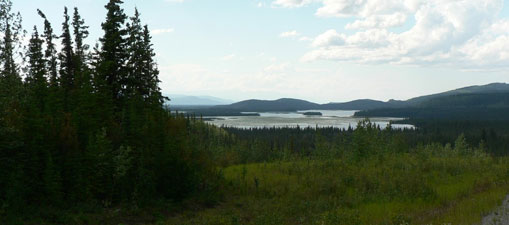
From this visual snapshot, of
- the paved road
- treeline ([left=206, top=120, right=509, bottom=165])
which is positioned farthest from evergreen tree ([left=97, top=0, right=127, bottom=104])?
the paved road

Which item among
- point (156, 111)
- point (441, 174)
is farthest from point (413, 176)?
point (156, 111)

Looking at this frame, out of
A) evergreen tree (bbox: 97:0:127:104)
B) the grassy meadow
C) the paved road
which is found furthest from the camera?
evergreen tree (bbox: 97:0:127:104)

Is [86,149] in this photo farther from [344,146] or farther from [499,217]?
[344,146]

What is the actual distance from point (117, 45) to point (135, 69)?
1.96 metres

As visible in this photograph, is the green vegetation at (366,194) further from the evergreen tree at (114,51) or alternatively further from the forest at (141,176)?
the evergreen tree at (114,51)

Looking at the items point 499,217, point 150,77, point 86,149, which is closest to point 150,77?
point 150,77

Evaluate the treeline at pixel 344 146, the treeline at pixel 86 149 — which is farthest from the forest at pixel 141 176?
the treeline at pixel 344 146

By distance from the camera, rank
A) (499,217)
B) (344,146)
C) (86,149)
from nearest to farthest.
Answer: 1. (499,217)
2. (86,149)
3. (344,146)

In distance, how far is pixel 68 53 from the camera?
4047 centimetres

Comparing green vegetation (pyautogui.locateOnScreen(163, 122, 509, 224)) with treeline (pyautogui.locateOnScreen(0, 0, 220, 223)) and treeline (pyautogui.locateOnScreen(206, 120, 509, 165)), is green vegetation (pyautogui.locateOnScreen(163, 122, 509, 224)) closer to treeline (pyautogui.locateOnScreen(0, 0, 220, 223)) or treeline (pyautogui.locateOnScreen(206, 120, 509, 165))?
treeline (pyautogui.locateOnScreen(0, 0, 220, 223))

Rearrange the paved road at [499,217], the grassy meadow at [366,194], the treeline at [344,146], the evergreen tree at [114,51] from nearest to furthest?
the paved road at [499,217] < the grassy meadow at [366,194] < the evergreen tree at [114,51] < the treeline at [344,146]

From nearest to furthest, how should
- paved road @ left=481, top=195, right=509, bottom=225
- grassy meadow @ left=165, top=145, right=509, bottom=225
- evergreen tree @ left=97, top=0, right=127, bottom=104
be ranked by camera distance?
paved road @ left=481, top=195, right=509, bottom=225 → grassy meadow @ left=165, top=145, right=509, bottom=225 → evergreen tree @ left=97, top=0, right=127, bottom=104

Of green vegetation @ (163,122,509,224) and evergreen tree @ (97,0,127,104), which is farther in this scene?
evergreen tree @ (97,0,127,104)

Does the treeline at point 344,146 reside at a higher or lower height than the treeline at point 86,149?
lower
